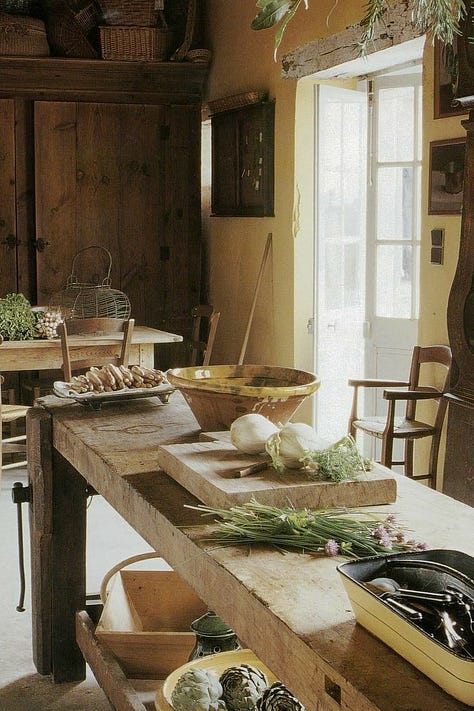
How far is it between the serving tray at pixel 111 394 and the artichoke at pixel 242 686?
41.6 inches

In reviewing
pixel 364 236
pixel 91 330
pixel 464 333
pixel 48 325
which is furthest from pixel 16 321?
pixel 464 333

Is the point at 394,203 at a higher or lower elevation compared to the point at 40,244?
higher

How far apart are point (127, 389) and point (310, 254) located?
294 centimetres

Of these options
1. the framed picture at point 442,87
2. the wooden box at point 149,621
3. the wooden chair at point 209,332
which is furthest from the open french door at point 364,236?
the wooden box at point 149,621

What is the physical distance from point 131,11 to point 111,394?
478 centimetres

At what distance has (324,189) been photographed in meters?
5.77

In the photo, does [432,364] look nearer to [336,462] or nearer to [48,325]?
[48,325]

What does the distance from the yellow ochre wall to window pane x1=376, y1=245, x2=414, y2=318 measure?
0.50m

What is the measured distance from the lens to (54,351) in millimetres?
5668

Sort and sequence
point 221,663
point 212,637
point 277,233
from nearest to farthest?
point 221,663, point 212,637, point 277,233

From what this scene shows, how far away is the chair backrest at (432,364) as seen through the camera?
4.36 meters

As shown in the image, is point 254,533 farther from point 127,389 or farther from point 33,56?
point 33,56

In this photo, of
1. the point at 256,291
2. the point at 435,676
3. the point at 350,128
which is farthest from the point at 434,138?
the point at 435,676

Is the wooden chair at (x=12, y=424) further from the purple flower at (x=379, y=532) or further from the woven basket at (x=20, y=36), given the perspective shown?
the purple flower at (x=379, y=532)
